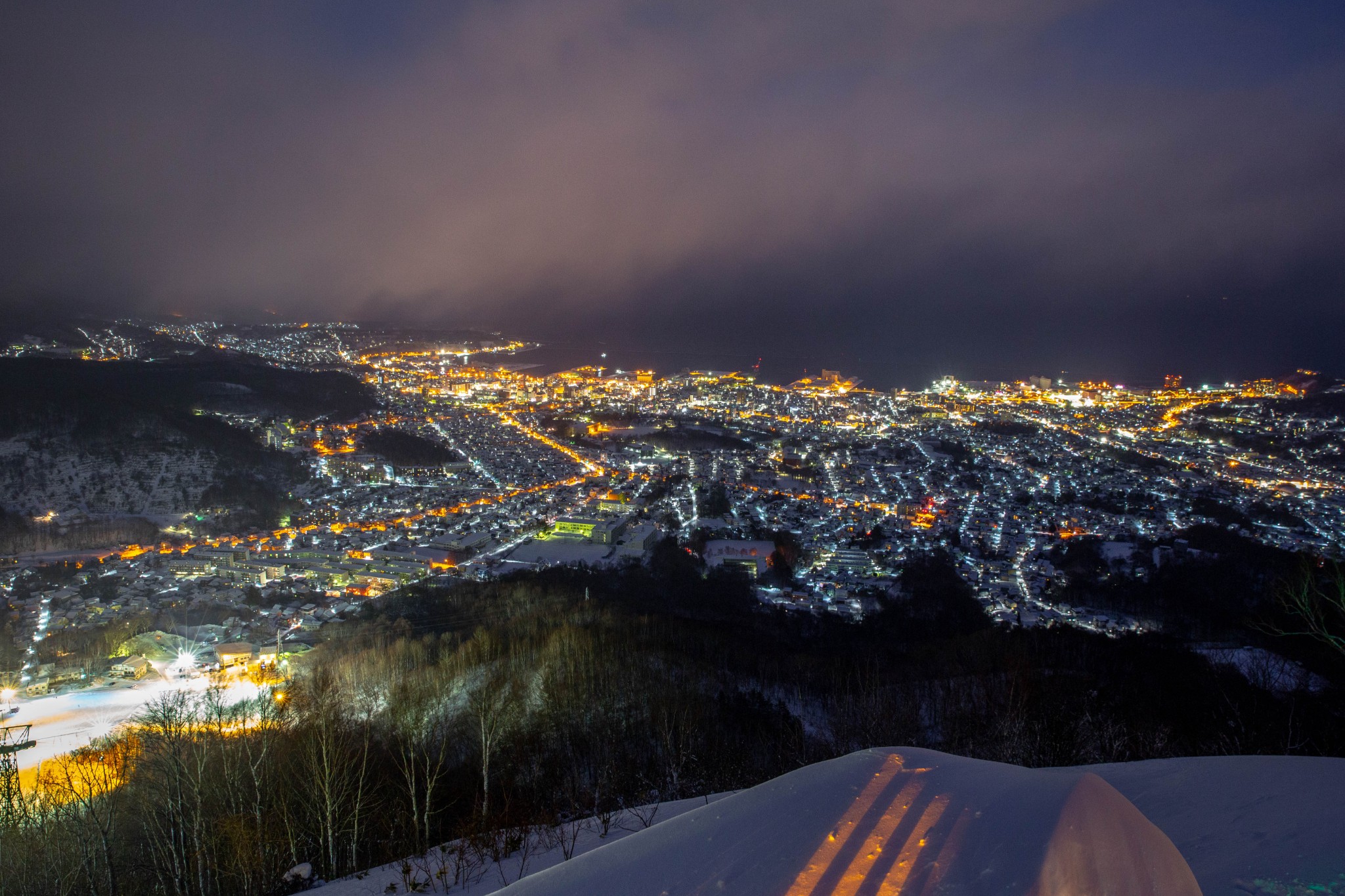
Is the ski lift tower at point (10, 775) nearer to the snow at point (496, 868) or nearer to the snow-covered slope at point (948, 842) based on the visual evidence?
the snow at point (496, 868)

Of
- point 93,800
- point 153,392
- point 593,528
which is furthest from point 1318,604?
point 153,392

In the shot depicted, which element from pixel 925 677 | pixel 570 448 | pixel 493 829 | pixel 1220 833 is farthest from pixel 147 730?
pixel 570 448

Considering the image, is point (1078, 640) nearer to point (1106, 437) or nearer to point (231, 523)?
point (231, 523)

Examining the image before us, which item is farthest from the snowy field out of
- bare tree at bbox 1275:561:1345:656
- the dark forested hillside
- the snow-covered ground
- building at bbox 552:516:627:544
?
the dark forested hillside

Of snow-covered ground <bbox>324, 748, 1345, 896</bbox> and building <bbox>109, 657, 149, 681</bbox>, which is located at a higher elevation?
snow-covered ground <bbox>324, 748, 1345, 896</bbox>

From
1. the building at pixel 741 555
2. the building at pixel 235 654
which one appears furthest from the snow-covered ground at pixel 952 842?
the building at pixel 741 555

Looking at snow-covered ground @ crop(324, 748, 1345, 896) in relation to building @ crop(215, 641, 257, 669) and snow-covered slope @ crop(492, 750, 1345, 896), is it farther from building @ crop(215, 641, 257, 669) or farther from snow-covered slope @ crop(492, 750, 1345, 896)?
building @ crop(215, 641, 257, 669)

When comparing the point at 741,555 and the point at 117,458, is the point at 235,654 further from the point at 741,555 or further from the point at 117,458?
the point at 117,458
